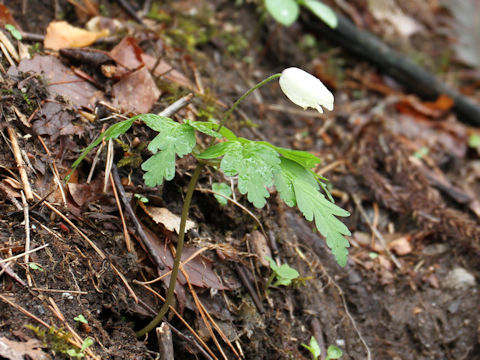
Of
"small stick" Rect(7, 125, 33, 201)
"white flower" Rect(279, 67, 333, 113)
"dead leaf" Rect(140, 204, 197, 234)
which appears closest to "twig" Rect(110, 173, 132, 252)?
"dead leaf" Rect(140, 204, 197, 234)

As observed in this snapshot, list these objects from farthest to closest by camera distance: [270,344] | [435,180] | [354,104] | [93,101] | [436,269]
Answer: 1. [354,104]
2. [435,180]
3. [436,269]
4. [93,101]
5. [270,344]

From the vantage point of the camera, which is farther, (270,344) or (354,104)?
(354,104)

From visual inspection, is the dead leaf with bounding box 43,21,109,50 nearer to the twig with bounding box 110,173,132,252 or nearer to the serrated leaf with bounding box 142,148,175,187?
the twig with bounding box 110,173,132,252

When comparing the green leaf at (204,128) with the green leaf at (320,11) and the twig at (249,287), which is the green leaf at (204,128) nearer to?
the twig at (249,287)

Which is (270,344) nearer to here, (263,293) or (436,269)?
(263,293)

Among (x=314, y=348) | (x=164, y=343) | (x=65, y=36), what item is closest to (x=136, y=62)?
(x=65, y=36)

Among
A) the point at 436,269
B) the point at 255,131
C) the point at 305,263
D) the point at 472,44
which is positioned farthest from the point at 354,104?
the point at 472,44

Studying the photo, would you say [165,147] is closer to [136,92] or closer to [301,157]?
[301,157]
